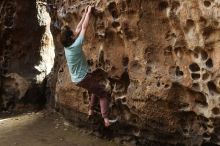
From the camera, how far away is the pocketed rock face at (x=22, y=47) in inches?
384

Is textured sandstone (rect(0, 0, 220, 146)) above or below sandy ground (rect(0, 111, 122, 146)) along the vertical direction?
above

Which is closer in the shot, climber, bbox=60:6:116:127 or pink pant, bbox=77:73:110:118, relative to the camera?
climber, bbox=60:6:116:127

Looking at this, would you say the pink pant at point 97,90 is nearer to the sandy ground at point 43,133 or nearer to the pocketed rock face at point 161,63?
the pocketed rock face at point 161,63

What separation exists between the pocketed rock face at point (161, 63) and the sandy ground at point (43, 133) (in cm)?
91

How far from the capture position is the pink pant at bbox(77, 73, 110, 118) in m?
Answer: 5.89

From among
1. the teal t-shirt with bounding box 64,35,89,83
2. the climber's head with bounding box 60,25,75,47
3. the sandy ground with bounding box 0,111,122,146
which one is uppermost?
the climber's head with bounding box 60,25,75,47

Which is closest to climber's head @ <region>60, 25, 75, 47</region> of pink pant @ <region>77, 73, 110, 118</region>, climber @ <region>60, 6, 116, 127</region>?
climber @ <region>60, 6, 116, 127</region>

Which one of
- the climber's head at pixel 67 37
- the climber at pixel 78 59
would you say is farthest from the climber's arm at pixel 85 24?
the climber's head at pixel 67 37

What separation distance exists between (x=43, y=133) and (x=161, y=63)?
9.93ft

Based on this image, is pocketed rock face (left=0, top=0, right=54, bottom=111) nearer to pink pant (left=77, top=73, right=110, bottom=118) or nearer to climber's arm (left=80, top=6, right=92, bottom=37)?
pink pant (left=77, top=73, right=110, bottom=118)

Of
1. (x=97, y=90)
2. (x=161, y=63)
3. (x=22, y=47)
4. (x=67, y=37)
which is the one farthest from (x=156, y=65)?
(x=22, y=47)

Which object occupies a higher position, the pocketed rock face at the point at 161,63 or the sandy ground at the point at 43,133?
the pocketed rock face at the point at 161,63

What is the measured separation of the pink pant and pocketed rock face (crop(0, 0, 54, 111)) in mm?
3911

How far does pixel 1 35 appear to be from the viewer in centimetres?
978
